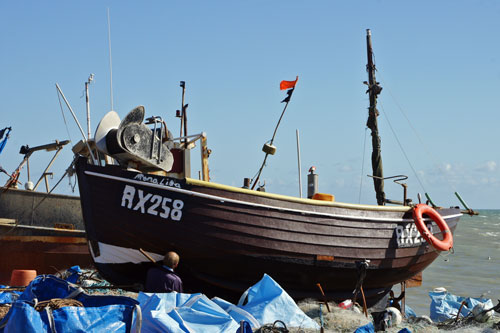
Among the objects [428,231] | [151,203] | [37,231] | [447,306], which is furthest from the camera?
[37,231]

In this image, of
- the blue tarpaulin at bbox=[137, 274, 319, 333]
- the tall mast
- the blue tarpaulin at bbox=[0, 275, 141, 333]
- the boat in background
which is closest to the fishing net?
the blue tarpaulin at bbox=[0, 275, 141, 333]

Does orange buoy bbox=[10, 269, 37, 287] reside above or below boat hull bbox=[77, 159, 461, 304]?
below

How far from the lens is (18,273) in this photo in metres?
9.13

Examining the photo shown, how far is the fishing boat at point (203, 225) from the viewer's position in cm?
773

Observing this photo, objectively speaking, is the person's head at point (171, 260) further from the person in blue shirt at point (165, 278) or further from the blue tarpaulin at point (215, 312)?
the blue tarpaulin at point (215, 312)

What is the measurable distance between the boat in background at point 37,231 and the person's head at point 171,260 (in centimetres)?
535

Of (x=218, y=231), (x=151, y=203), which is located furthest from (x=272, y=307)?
(x=151, y=203)

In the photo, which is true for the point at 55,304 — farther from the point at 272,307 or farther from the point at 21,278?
the point at 21,278

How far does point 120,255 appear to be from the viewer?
7.94m

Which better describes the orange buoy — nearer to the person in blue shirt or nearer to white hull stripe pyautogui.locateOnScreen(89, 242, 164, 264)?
white hull stripe pyautogui.locateOnScreen(89, 242, 164, 264)

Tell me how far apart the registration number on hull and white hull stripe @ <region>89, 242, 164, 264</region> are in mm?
590

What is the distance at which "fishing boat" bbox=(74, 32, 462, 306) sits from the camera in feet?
25.3

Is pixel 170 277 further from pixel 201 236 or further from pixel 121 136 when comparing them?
pixel 121 136

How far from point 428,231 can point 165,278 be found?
14.6ft
